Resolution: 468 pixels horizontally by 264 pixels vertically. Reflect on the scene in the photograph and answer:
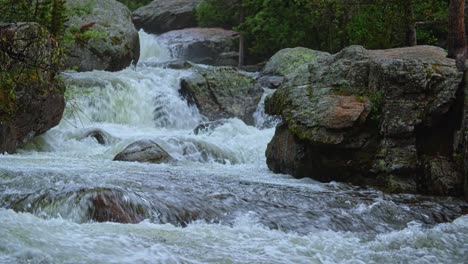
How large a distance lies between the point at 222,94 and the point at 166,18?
19330mm

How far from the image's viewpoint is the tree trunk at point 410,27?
46.1 ft

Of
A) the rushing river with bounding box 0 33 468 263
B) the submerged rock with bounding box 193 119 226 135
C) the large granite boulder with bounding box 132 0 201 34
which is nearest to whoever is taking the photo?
the rushing river with bounding box 0 33 468 263

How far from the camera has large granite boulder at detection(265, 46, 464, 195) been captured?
898 cm

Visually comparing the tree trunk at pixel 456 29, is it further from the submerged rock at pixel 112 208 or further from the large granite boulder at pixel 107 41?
the large granite boulder at pixel 107 41

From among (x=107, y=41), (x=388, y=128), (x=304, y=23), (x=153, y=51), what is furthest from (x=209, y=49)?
(x=388, y=128)

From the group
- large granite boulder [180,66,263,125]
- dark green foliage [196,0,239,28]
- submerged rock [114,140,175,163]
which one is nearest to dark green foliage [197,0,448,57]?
dark green foliage [196,0,239,28]

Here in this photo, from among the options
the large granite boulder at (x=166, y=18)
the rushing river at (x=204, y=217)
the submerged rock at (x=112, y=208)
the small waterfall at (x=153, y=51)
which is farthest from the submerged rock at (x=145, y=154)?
the large granite boulder at (x=166, y=18)

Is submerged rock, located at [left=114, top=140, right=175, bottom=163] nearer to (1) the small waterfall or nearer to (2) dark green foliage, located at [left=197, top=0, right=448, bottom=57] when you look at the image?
(2) dark green foliage, located at [left=197, top=0, right=448, bottom=57]

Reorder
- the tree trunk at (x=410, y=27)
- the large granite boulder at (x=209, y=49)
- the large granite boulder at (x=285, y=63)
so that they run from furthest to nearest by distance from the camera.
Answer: the large granite boulder at (x=209, y=49) → the large granite boulder at (x=285, y=63) → the tree trunk at (x=410, y=27)

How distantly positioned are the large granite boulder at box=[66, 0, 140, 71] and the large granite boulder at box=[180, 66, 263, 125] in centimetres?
335

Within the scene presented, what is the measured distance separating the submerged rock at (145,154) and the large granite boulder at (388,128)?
2.73 metres

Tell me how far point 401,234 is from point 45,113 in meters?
8.64

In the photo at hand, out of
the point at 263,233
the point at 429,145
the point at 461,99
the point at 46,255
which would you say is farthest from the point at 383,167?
the point at 46,255

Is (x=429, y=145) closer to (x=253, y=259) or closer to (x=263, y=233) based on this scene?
(x=263, y=233)
